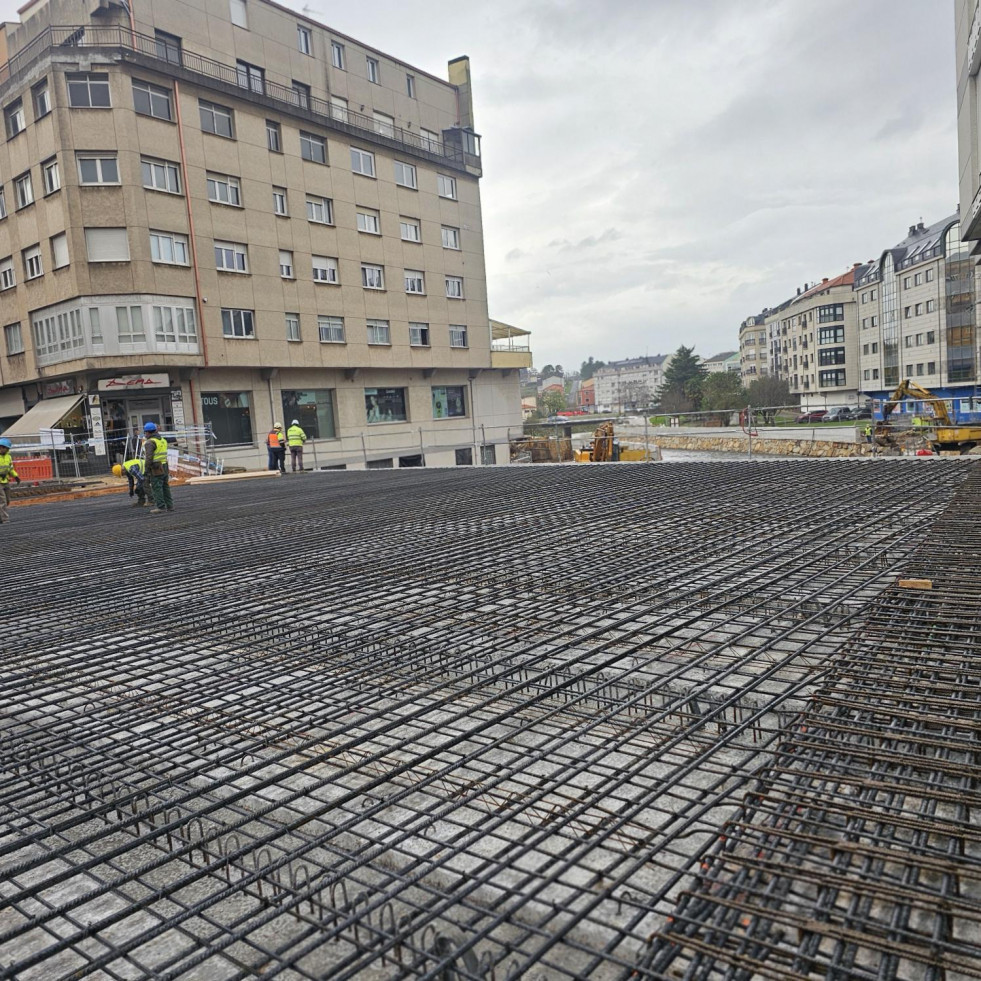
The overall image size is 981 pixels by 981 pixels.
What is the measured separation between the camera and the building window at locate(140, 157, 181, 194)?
2223cm

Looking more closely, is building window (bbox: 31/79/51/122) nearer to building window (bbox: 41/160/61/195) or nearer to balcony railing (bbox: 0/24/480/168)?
balcony railing (bbox: 0/24/480/168)

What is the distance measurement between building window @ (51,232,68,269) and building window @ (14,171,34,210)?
5.90 ft

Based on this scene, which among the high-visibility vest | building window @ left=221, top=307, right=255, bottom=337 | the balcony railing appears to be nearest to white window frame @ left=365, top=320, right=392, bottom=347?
building window @ left=221, top=307, right=255, bottom=337

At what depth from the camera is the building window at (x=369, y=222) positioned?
28734 millimetres

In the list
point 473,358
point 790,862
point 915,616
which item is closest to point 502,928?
point 790,862

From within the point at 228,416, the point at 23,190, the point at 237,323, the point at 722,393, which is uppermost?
the point at 23,190

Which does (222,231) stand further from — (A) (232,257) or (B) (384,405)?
(B) (384,405)

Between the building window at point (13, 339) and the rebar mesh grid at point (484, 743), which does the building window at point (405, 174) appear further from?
the rebar mesh grid at point (484, 743)

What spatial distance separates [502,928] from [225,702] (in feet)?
5.24

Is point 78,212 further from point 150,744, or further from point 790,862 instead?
point 790,862

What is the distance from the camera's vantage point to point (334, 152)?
27.8m

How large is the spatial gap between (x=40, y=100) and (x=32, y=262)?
4.62 metres

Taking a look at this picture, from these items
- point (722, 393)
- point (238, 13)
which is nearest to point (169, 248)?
point (238, 13)

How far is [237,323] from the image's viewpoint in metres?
24.5
